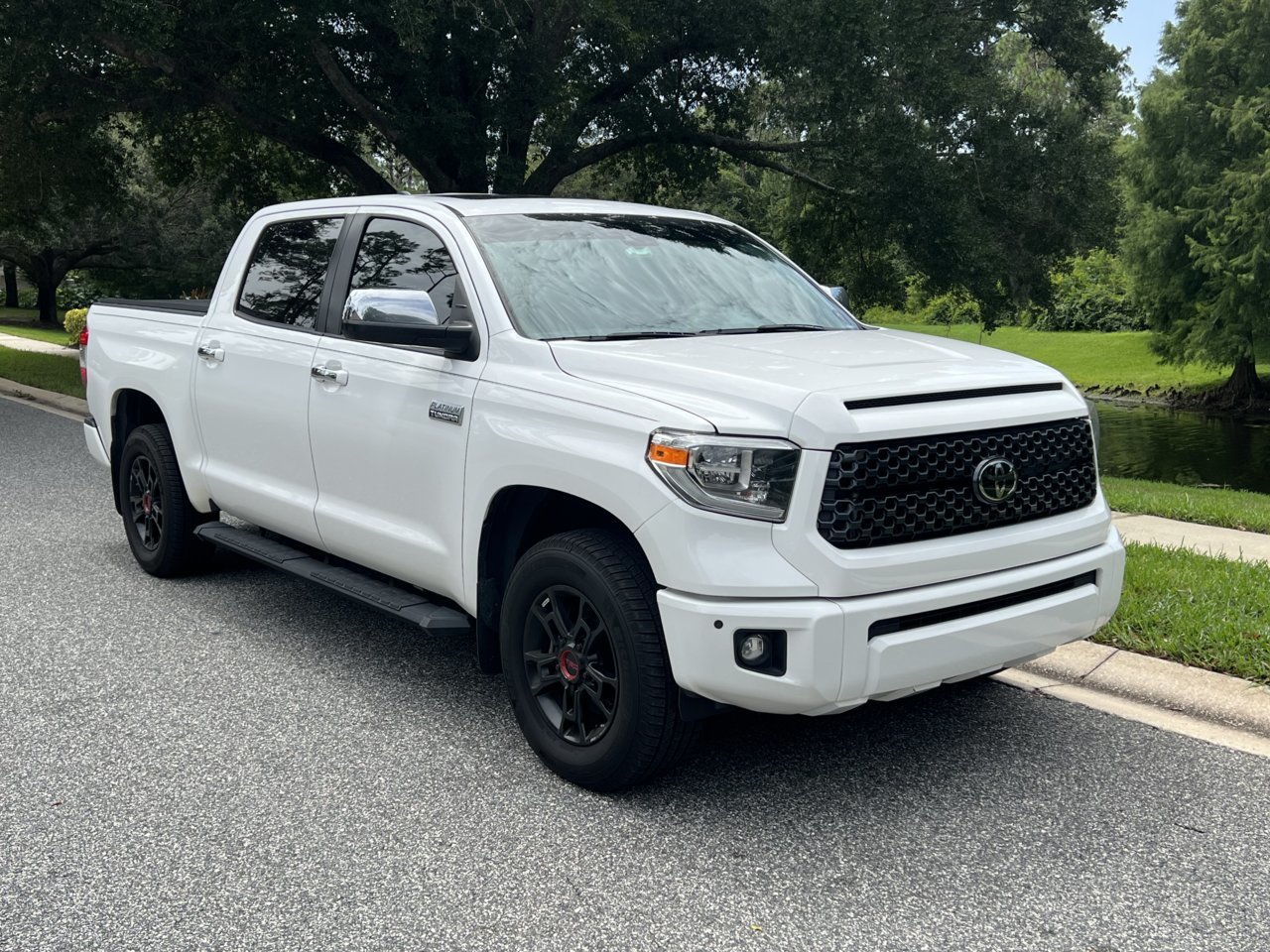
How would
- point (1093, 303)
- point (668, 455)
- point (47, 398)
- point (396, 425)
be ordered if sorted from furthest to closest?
point (1093, 303), point (47, 398), point (396, 425), point (668, 455)

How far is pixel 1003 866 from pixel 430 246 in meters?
3.17

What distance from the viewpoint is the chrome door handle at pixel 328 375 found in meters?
5.21

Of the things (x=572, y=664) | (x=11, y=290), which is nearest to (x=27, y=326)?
(x=11, y=290)

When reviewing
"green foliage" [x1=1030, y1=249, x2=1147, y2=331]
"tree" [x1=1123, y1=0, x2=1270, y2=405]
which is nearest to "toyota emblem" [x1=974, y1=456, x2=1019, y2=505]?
"tree" [x1=1123, y1=0, x2=1270, y2=405]

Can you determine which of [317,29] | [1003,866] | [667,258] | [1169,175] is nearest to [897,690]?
[1003,866]

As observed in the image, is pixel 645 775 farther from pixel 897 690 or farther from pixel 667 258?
pixel 667 258

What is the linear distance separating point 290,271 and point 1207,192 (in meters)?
39.2

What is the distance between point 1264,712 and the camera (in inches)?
189

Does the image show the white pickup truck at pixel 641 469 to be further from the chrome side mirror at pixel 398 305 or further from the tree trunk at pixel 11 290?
the tree trunk at pixel 11 290

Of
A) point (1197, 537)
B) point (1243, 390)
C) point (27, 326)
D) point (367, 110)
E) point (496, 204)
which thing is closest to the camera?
point (496, 204)

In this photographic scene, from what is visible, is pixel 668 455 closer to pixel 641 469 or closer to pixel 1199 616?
pixel 641 469

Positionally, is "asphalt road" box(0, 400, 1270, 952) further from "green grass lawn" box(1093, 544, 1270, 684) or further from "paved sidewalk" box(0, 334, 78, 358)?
"paved sidewalk" box(0, 334, 78, 358)

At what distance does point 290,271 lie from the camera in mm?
6000

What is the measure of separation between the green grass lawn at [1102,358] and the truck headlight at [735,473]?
36.8 m
